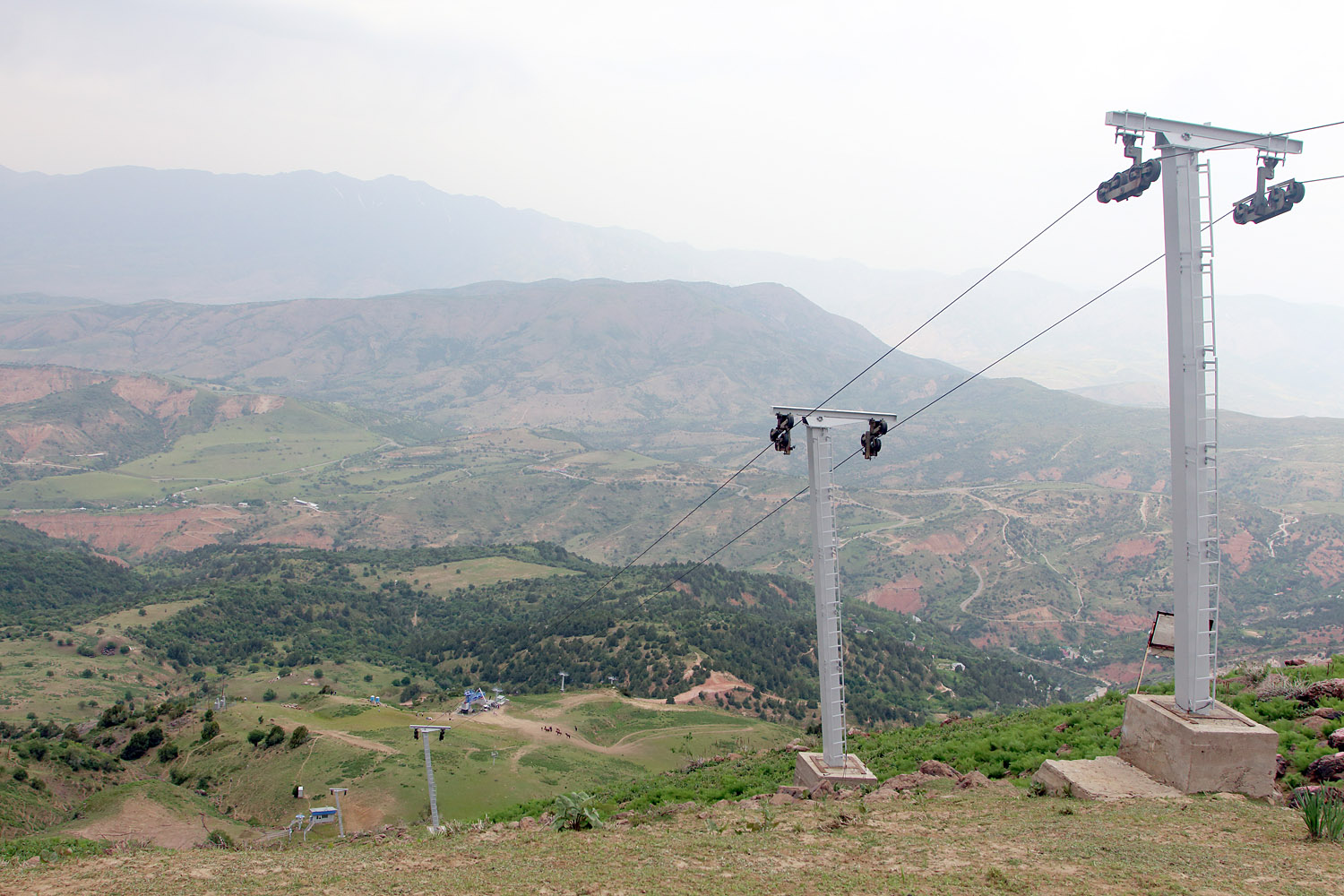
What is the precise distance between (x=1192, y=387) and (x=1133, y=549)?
385 feet

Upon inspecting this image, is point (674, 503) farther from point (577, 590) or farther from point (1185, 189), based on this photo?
point (1185, 189)

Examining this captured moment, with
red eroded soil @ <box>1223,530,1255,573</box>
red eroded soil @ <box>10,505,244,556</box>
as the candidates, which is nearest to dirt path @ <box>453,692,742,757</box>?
red eroded soil @ <box>1223,530,1255,573</box>

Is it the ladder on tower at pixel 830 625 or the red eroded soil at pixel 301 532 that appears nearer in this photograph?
the ladder on tower at pixel 830 625

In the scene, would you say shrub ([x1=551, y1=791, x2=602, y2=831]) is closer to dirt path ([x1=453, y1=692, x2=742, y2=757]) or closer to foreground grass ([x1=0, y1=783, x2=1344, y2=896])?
foreground grass ([x1=0, y1=783, x2=1344, y2=896])

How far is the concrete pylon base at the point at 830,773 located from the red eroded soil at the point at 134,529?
133 m

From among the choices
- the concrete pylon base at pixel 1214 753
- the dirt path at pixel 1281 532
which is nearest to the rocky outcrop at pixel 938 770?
the concrete pylon base at pixel 1214 753

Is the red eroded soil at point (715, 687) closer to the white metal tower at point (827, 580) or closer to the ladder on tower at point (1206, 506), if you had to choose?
the white metal tower at point (827, 580)

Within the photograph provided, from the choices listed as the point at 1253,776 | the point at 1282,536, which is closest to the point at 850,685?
the point at 1253,776

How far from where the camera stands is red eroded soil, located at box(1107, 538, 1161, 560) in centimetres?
11606

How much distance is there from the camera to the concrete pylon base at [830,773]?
19688mm

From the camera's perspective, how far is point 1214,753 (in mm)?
15281

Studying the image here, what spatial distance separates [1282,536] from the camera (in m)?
120

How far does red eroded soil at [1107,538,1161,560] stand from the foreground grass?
116 metres

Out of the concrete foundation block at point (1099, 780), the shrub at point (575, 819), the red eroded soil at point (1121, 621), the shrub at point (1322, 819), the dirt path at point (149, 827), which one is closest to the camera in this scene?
the shrub at point (1322, 819)
